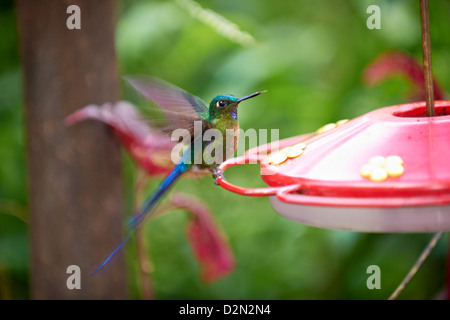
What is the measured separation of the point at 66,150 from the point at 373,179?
3.42 feet

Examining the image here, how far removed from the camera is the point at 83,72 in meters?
1.65

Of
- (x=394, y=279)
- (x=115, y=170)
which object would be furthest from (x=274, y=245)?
(x=115, y=170)

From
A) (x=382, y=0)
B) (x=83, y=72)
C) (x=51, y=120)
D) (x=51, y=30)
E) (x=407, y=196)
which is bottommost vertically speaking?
(x=407, y=196)

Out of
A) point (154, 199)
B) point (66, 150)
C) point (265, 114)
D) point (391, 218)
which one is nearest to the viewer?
point (391, 218)

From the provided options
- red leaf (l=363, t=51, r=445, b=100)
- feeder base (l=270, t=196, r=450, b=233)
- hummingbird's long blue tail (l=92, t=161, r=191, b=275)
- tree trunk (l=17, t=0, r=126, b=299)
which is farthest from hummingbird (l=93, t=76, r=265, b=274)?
red leaf (l=363, t=51, r=445, b=100)

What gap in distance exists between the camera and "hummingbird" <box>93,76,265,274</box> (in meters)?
1.30

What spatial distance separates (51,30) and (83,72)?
0.15 metres

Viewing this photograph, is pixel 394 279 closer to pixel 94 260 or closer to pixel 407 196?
pixel 94 260

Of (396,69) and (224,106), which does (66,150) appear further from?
(396,69)

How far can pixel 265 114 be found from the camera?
266 centimetres

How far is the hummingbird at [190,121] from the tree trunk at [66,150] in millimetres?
156

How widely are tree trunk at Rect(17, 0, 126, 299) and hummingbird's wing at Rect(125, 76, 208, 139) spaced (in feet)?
1.40

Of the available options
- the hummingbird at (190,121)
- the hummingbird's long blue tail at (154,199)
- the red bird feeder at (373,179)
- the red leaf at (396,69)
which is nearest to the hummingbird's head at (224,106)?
the hummingbird at (190,121)

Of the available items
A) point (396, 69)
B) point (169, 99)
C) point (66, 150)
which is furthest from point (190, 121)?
point (396, 69)
